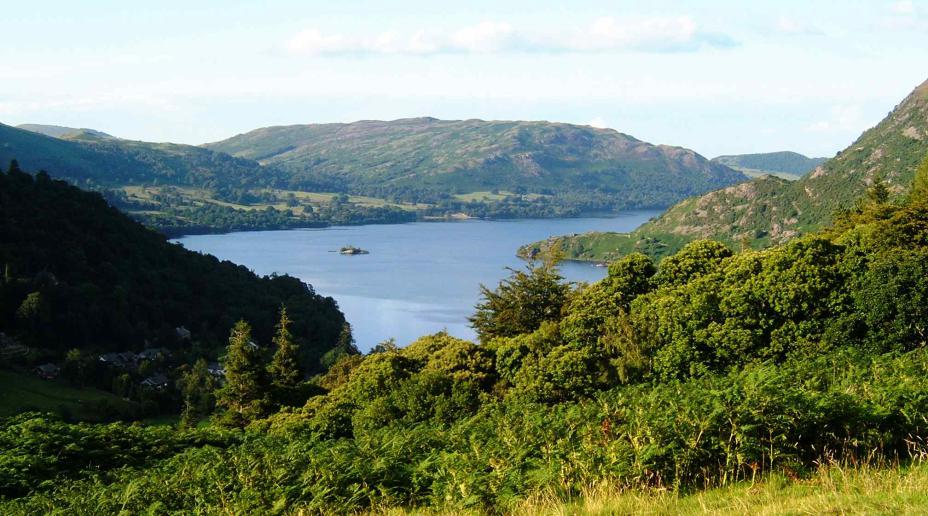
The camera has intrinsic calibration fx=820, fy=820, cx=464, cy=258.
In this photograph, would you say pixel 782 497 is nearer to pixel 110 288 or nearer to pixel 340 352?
pixel 340 352

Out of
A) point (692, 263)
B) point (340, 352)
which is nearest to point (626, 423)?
point (692, 263)

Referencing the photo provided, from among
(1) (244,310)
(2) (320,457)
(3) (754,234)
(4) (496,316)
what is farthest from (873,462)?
(3) (754,234)

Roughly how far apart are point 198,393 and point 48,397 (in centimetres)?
1120

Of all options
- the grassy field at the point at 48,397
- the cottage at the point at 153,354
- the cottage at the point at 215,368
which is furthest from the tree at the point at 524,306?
the cottage at the point at 153,354

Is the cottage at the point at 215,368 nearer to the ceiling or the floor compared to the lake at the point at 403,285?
nearer to the floor

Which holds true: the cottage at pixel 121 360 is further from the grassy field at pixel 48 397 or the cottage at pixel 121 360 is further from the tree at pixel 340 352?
the tree at pixel 340 352

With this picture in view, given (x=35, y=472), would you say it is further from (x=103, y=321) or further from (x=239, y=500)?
(x=103, y=321)

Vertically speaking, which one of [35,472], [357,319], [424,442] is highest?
[424,442]

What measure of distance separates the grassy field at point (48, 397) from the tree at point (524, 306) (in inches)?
1388

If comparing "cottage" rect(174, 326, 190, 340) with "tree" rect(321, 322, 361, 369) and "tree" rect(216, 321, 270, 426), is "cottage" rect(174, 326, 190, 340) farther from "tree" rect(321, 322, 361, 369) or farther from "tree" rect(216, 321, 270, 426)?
"tree" rect(216, 321, 270, 426)

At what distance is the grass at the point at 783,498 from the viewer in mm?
8391

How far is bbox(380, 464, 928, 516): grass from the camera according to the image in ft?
27.5

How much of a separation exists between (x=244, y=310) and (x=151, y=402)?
154 feet

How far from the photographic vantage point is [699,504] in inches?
364
